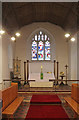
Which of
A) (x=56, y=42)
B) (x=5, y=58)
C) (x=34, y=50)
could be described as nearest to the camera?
(x=5, y=58)

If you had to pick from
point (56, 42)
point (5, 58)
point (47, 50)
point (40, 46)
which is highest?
point (56, 42)

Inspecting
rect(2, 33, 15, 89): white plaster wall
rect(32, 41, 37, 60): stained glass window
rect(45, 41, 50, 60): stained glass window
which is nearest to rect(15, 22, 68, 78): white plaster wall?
rect(32, 41, 37, 60): stained glass window

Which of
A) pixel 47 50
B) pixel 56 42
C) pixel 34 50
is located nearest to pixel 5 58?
pixel 34 50

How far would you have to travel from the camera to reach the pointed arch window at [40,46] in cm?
1471

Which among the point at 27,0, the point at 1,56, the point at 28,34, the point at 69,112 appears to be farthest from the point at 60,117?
the point at 28,34

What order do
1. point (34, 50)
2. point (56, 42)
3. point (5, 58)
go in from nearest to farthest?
point (5, 58), point (56, 42), point (34, 50)

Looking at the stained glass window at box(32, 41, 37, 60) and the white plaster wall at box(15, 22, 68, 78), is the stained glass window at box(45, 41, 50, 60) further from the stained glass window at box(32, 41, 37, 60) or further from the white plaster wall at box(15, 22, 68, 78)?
the stained glass window at box(32, 41, 37, 60)

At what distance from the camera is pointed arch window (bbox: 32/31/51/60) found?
1471 centimetres

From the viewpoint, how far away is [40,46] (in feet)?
48.5

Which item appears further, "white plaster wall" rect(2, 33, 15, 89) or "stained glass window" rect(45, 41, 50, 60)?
"stained glass window" rect(45, 41, 50, 60)

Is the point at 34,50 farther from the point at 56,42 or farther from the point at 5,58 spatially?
the point at 5,58

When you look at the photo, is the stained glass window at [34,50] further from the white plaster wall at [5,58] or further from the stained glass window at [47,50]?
the white plaster wall at [5,58]

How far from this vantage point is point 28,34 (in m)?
14.3

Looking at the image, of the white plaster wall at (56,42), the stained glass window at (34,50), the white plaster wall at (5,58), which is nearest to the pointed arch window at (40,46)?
the stained glass window at (34,50)
